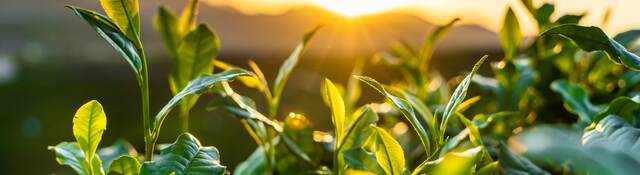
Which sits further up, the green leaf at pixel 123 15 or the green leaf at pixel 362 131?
the green leaf at pixel 123 15

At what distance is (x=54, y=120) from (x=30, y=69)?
2.01 metres

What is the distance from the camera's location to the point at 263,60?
7.40 metres

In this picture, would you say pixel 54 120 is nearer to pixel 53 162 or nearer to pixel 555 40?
pixel 53 162

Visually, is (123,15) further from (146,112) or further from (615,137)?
(615,137)

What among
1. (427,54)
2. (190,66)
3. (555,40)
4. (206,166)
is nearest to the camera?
(206,166)

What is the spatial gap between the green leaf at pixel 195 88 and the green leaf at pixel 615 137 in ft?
1.12

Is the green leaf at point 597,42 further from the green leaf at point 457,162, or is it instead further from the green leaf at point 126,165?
the green leaf at point 126,165

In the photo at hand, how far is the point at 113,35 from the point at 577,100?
630 mm

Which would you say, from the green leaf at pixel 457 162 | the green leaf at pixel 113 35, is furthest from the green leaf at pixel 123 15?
the green leaf at pixel 457 162

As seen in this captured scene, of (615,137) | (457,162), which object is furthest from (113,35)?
(615,137)

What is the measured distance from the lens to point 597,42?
2.31 ft

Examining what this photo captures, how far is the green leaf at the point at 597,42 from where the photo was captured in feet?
2.26

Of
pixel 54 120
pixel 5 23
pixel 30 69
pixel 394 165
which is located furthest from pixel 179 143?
pixel 5 23

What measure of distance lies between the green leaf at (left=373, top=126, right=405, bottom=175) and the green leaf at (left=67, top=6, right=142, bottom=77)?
10.0 inches
